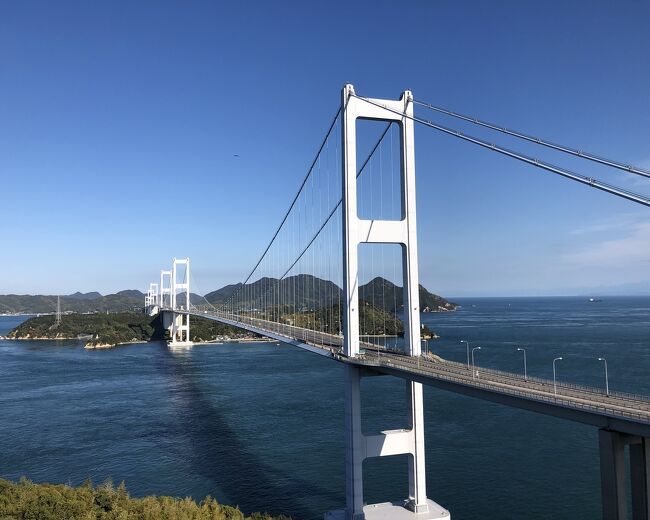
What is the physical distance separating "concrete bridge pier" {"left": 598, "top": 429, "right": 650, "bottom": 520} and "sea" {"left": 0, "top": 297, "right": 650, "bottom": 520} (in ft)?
21.9

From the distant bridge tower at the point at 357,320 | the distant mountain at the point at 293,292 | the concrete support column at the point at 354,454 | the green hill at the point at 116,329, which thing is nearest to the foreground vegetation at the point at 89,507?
the concrete support column at the point at 354,454

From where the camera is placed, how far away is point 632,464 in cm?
674

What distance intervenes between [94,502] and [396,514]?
6.87 meters

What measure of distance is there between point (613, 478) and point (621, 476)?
131 mm

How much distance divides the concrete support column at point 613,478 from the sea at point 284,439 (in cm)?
666

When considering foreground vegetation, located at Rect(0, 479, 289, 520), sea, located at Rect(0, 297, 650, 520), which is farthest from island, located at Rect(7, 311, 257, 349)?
foreground vegetation, located at Rect(0, 479, 289, 520)

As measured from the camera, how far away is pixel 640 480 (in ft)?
21.6

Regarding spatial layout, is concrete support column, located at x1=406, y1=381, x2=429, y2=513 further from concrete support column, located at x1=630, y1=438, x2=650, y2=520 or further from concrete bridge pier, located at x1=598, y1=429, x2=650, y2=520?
concrete support column, located at x1=630, y1=438, x2=650, y2=520

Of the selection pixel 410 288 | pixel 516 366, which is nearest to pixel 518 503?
pixel 410 288

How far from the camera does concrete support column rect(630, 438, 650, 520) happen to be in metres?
6.52

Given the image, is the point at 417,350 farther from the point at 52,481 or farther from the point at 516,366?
the point at 516,366

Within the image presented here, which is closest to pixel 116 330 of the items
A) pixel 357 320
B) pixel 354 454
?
pixel 357 320

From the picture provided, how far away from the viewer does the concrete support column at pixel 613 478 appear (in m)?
6.58

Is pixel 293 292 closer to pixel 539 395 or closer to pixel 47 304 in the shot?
pixel 539 395
